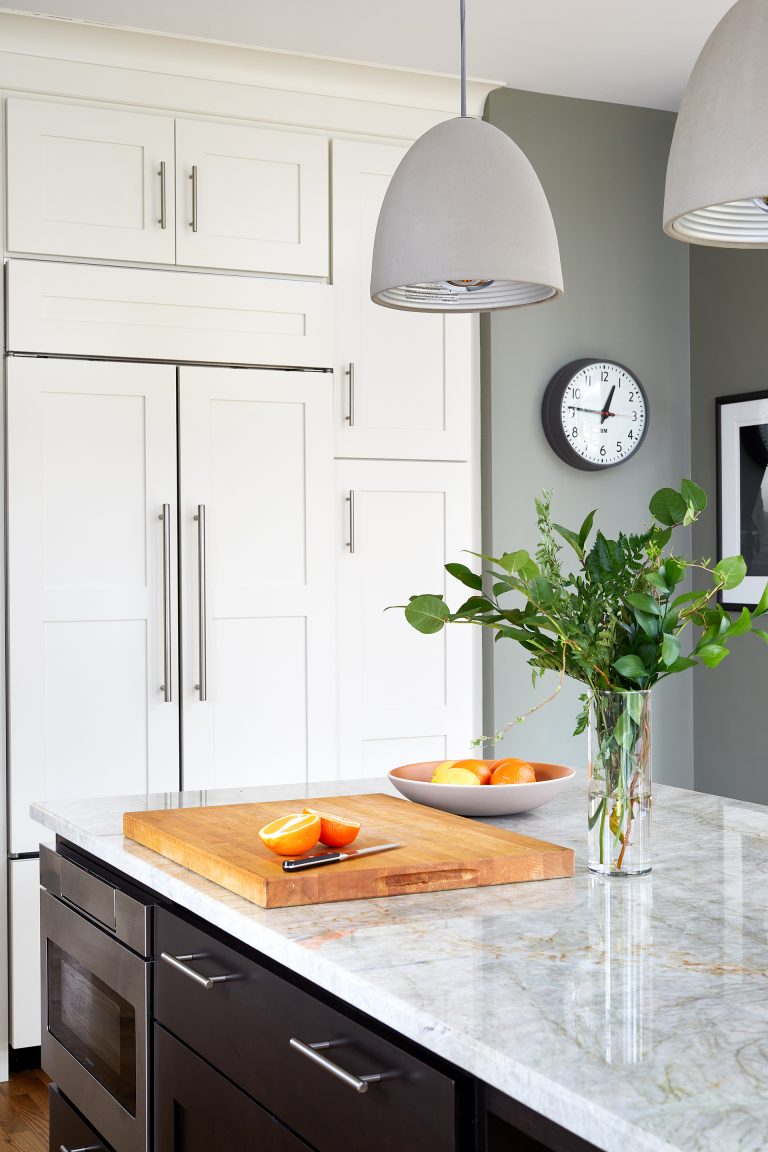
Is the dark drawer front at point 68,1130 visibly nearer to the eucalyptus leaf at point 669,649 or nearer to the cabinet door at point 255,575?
the eucalyptus leaf at point 669,649

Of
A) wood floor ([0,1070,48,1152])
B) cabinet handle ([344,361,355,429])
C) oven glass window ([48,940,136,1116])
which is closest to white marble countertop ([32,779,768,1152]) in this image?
oven glass window ([48,940,136,1116])

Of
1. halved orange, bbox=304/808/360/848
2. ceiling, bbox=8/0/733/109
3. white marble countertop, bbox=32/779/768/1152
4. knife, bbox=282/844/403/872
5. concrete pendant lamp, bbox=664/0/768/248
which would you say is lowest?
white marble countertop, bbox=32/779/768/1152

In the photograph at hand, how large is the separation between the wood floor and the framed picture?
2.41 metres

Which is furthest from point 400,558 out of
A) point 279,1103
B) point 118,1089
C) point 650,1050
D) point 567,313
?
point 650,1050

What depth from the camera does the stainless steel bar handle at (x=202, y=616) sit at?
349 cm

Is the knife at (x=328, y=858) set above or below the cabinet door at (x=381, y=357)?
below

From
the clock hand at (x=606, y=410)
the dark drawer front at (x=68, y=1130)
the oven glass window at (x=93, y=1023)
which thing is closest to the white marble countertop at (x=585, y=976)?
the oven glass window at (x=93, y=1023)

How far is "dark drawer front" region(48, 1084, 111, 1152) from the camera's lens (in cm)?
204

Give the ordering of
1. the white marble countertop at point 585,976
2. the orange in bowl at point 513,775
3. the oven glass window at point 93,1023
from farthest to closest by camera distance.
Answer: the orange in bowl at point 513,775 < the oven glass window at point 93,1023 < the white marble countertop at point 585,976

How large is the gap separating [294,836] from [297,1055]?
29 cm

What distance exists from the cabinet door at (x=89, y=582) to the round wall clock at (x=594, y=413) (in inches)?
46.8

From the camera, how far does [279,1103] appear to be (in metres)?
1.41

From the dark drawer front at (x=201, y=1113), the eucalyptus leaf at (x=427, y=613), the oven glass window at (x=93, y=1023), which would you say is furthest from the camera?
the oven glass window at (x=93, y=1023)

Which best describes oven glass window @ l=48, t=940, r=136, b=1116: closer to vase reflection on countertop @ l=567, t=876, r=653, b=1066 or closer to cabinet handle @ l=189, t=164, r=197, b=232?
vase reflection on countertop @ l=567, t=876, r=653, b=1066
